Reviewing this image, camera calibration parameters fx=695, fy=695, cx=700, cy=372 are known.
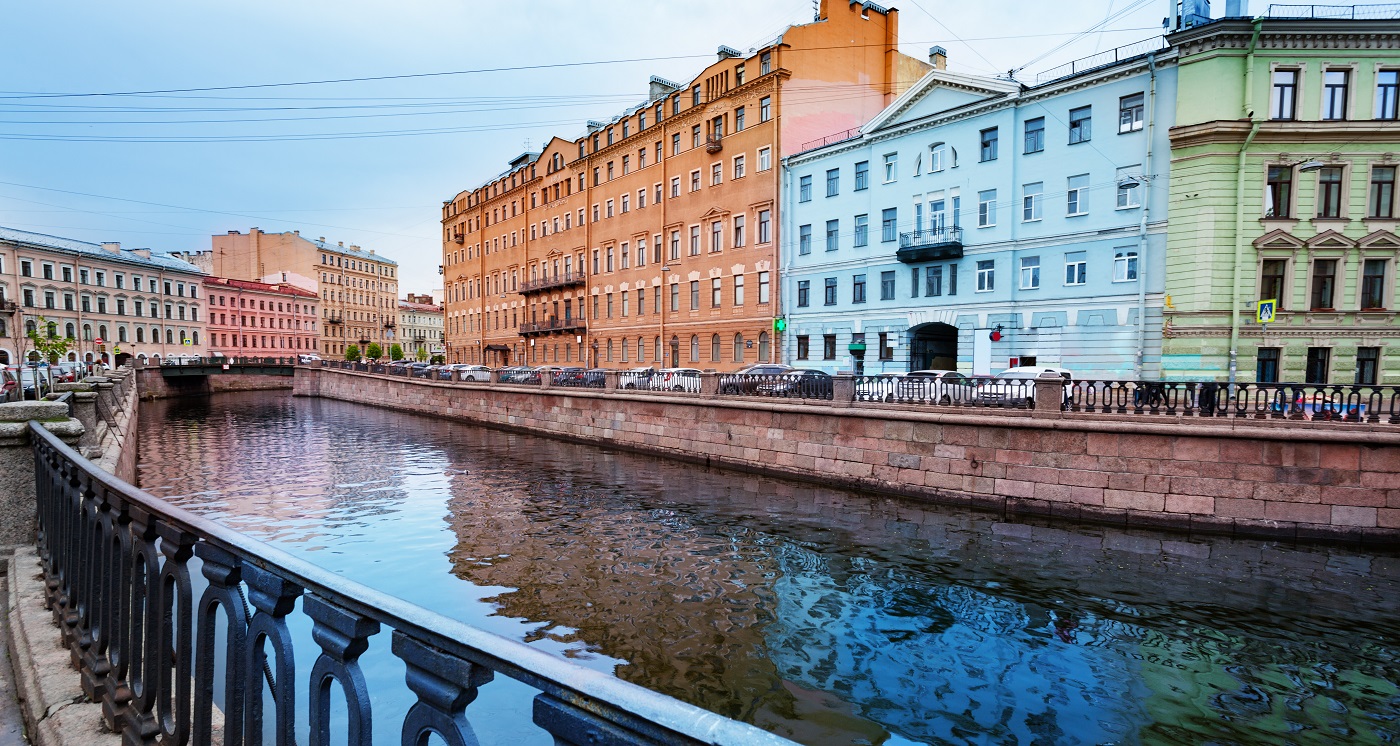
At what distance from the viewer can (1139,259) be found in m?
20.6

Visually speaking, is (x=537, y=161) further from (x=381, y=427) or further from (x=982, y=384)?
(x=982, y=384)

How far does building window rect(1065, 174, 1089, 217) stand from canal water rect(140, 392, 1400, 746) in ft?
43.9

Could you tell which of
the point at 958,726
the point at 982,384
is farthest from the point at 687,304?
the point at 958,726

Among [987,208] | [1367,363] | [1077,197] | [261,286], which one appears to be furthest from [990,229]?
[261,286]

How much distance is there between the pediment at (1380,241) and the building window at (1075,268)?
21.2ft

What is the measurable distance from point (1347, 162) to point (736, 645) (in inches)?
874

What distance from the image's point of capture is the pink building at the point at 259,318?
68062 millimetres

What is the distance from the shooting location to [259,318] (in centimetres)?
7238

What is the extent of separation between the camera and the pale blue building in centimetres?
2081

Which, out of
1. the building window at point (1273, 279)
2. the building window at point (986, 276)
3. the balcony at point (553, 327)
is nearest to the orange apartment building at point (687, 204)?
the balcony at point (553, 327)

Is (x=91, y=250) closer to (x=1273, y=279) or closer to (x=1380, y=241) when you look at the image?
(x=1273, y=279)

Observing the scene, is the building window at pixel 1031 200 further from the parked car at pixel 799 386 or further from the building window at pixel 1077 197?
the parked car at pixel 799 386

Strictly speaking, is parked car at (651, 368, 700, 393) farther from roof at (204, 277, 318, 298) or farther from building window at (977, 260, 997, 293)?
roof at (204, 277, 318, 298)

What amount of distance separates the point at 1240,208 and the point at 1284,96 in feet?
11.2
